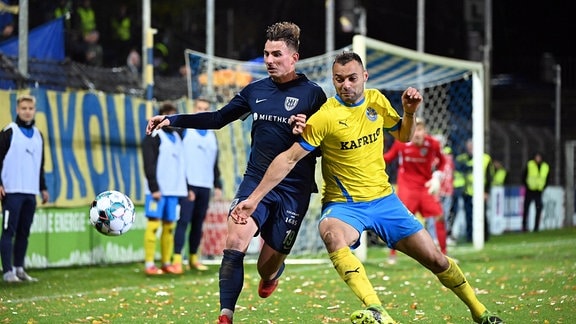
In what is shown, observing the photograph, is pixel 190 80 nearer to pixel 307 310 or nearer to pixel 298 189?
pixel 307 310

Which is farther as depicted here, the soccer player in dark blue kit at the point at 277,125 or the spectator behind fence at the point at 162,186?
the spectator behind fence at the point at 162,186

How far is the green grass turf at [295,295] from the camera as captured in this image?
9328 millimetres

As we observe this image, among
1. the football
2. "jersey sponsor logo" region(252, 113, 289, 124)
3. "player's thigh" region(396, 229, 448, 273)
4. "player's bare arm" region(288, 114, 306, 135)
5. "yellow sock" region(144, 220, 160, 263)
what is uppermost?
"jersey sponsor logo" region(252, 113, 289, 124)

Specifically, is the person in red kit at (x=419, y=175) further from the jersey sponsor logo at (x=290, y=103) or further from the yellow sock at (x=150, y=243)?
the jersey sponsor logo at (x=290, y=103)

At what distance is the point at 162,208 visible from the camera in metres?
13.9

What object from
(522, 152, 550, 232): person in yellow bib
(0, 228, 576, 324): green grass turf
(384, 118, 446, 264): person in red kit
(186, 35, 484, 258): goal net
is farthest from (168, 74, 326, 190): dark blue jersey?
(522, 152, 550, 232): person in yellow bib

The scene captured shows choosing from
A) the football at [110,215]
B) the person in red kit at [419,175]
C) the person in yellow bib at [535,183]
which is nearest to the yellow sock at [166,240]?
the person in red kit at [419,175]

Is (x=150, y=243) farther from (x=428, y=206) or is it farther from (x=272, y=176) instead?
(x=272, y=176)

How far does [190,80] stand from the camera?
16.8 metres

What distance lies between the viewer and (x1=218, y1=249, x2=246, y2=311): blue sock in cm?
775

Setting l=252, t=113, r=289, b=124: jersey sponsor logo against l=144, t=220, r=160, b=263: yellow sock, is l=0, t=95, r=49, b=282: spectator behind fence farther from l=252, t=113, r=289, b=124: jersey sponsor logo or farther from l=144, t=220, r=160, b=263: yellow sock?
l=252, t=113, r=289, b=124: jersey sponsor logo

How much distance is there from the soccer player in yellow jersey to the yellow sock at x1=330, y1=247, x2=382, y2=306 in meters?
0.01

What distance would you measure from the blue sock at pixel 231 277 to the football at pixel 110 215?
68.5 inches

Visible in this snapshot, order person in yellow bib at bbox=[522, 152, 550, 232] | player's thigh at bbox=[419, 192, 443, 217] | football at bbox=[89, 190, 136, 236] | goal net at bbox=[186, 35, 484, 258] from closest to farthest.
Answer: football at bbox=[89, 190, 136, 236] → player's thigh at bbox=[419, 192, 443, 217] → goal net at bbox=[186, 35, 484, 258] → person in yellow bib at bbox=[522, 152, 550, 232]
